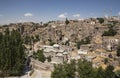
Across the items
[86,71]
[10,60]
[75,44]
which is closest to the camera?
[86,71]

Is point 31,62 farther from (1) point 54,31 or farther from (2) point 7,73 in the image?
(1) point 54,31

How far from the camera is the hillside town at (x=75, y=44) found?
160ft

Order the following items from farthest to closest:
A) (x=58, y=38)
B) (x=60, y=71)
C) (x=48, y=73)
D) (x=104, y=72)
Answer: (x=58, y=38), (x=48, y=73), (x=104, y=72), (x=60, y=71)

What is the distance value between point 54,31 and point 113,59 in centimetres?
4105

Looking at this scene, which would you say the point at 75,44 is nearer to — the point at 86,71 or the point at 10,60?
the point at 10,60

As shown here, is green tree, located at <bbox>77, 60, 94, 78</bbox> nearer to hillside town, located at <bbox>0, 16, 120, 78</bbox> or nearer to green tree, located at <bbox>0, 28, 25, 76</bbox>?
hillside town, located at <bbox>0, 16, 120, 78</bbox>

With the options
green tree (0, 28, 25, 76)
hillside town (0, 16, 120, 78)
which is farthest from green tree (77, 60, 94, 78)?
green tree (0, 28, 25, 76)

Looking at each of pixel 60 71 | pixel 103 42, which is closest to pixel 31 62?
pixel 60 71

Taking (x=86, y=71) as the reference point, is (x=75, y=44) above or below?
above

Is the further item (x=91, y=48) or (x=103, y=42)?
(x=103, y=42)

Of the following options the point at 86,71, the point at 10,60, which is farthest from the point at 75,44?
the point at 86,71

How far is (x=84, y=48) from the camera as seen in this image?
2373 inches

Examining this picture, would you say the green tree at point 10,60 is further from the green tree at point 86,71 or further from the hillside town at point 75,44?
the green tree at point 86,71

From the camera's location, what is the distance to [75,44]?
71250mm
